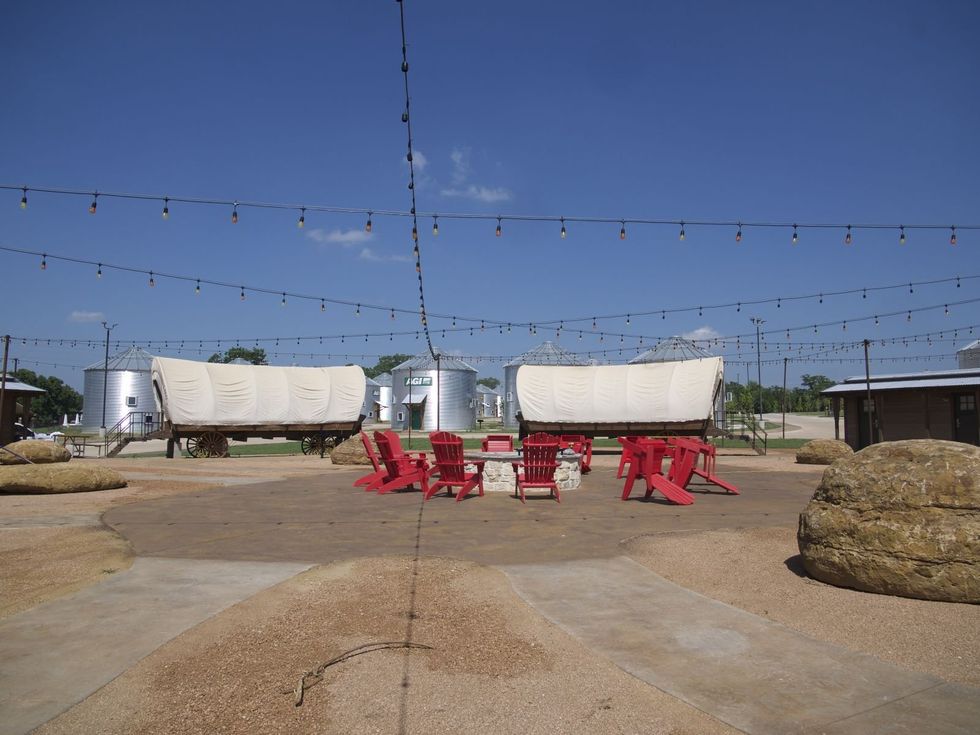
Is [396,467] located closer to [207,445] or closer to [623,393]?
[623,393]

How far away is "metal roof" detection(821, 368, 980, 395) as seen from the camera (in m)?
23.6

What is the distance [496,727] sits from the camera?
121 inches

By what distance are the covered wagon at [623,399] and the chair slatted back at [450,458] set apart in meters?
14.4

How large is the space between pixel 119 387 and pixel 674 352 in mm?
40406

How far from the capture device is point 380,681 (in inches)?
140

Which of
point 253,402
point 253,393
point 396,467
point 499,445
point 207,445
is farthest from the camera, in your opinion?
point 253,393

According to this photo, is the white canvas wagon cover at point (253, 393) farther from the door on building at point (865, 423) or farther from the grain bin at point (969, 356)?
the grain bin at point (969, 356)

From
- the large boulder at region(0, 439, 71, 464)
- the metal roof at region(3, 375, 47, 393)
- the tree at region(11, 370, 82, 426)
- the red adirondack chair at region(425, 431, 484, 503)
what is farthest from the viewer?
the tree at region(11, 370, 82, 426)

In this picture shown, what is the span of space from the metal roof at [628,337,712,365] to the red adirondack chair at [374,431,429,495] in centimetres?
3416

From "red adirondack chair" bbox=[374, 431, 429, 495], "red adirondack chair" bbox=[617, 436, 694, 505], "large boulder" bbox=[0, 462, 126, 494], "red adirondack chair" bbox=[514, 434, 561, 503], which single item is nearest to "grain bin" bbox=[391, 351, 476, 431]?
"large boulder" bbox=[0, 462, 126, 494]

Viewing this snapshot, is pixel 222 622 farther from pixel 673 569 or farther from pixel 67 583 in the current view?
pixel 673 569

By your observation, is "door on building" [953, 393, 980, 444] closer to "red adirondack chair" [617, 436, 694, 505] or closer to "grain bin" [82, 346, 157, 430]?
"red adirondack chair" [617, 436, 694, 505]

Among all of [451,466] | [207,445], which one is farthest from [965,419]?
[207,445]

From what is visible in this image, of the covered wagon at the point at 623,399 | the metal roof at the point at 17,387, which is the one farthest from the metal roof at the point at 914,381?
the metal roof at the point at 17,387
